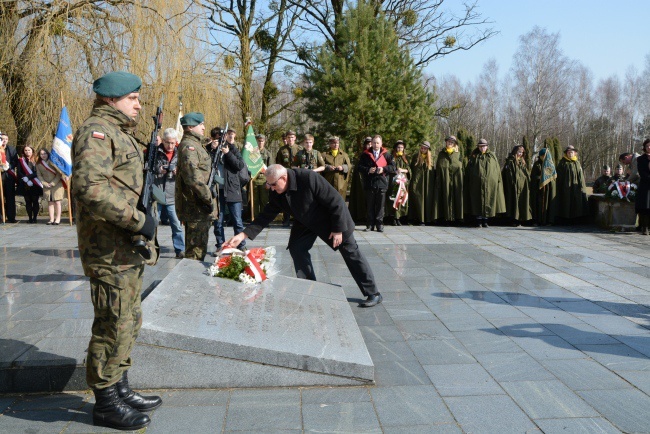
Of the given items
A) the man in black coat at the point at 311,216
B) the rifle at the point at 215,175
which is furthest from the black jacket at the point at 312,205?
the rifle at the point at 215,175

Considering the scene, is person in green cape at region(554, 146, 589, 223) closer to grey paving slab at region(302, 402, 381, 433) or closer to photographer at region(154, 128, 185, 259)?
photographer at region(154, 128, 185, 259)

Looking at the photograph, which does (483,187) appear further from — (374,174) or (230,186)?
(230,186)

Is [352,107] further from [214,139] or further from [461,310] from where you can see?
[461,310]

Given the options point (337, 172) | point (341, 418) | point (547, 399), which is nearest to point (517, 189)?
point (337, 172)

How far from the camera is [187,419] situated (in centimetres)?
405

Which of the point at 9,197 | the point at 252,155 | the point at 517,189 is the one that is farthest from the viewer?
the point at 9,197

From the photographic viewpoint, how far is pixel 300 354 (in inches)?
178

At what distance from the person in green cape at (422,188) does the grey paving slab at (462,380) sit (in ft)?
33.8

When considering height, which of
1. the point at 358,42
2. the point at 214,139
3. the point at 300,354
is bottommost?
the point at 300,354

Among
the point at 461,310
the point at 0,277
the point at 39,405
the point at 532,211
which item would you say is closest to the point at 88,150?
the point at 39,405

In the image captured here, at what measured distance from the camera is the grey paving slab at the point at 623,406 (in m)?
3.94

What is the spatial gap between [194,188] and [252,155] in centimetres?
718

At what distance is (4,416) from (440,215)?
12264 mm

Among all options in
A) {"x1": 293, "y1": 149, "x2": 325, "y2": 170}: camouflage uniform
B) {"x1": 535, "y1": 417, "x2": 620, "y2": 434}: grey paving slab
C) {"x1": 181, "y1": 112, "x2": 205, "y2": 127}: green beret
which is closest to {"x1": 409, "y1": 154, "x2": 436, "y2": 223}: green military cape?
{"x1": 293, "y1": 149, "x2": 325, "y2": 170}: camouflage uniform
